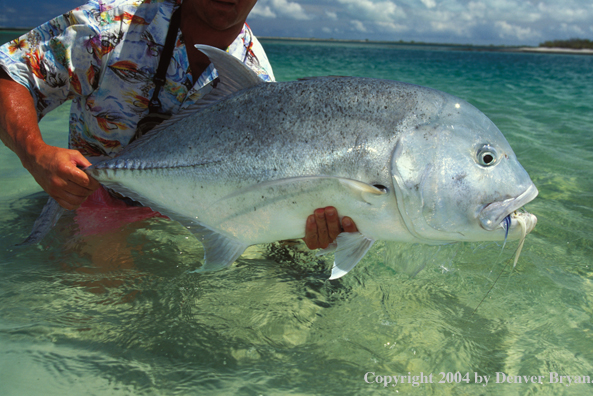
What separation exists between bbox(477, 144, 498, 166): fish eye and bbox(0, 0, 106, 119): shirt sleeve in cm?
222

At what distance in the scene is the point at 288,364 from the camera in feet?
6.20

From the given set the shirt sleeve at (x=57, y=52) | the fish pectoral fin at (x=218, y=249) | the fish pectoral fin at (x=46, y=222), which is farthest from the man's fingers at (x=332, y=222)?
the shirt sleeve at (x=57, y=52)

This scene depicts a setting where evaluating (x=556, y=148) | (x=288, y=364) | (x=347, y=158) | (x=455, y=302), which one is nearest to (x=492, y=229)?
(x=347, y=158)

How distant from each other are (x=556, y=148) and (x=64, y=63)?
257 inches

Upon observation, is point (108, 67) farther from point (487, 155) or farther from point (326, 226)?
point (487, 155)

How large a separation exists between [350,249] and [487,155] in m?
0.72

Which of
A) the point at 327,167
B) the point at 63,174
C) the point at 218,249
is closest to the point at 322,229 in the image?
the point at 327,167

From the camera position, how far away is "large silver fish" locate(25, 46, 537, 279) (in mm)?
1653

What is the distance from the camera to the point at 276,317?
86.2 inches

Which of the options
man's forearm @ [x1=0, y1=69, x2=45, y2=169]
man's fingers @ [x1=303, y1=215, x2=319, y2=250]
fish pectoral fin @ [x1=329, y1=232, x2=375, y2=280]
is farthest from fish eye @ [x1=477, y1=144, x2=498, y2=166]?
man's forearm @ [x1=0, y1=69, x2=45, y2=169]

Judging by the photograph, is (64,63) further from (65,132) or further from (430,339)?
(65,132)

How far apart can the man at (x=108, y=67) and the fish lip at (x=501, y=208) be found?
73 cm

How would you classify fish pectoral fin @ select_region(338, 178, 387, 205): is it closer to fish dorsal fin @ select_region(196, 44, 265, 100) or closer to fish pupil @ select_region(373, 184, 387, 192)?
fish pupil @ select_region(373, 184, 387, 192)

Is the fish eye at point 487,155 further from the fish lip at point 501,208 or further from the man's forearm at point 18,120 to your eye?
the man's forearm at point 18,120
